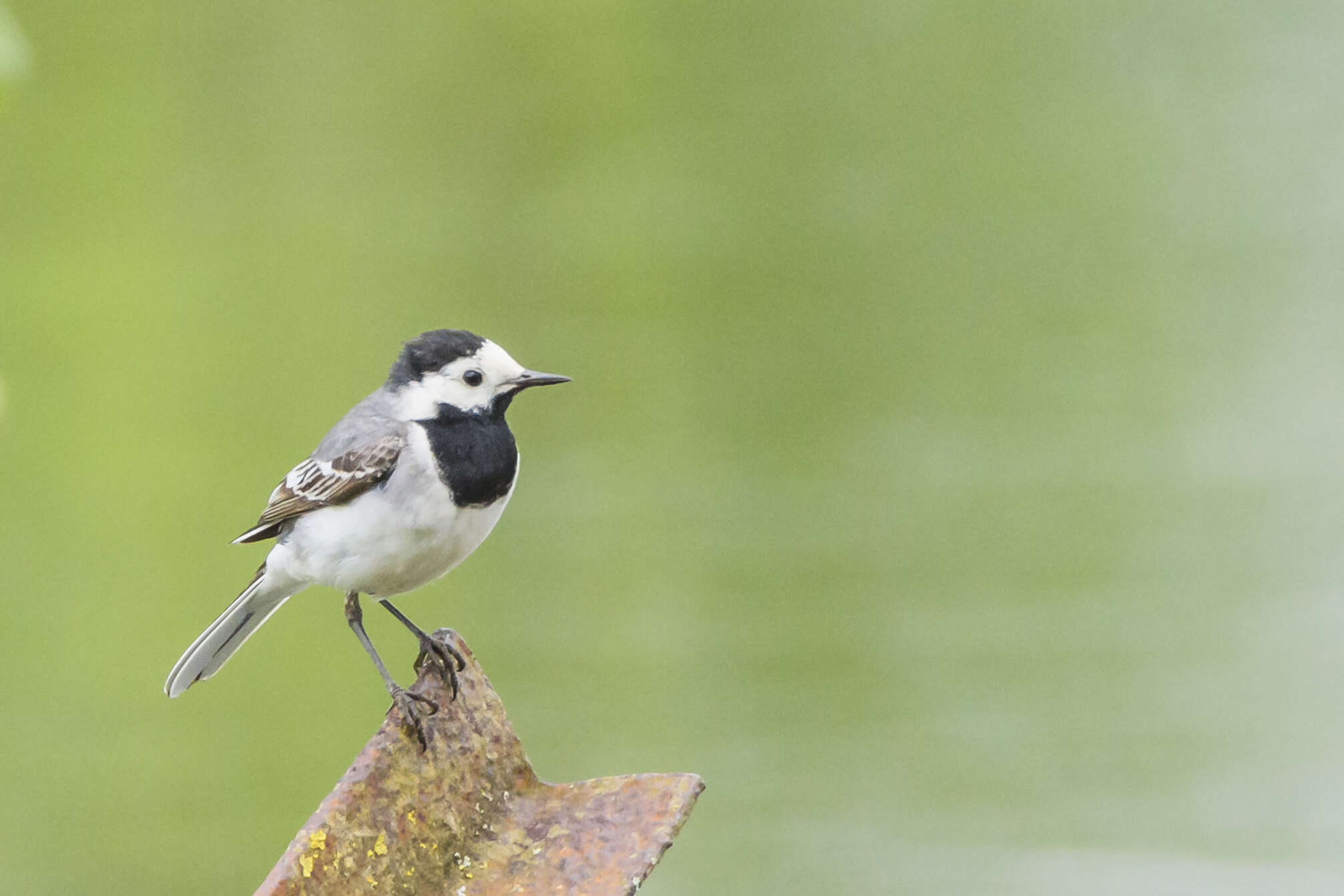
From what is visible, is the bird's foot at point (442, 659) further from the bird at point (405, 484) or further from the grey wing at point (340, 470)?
the grey wing at point (340, 470)

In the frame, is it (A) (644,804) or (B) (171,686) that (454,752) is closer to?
(A) (644,804)

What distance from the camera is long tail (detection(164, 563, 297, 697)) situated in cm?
119

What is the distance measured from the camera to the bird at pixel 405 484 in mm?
1097

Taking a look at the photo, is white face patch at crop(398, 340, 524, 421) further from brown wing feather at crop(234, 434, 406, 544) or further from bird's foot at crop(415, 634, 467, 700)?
bird's foot at crop(415, 634, 467, 700)

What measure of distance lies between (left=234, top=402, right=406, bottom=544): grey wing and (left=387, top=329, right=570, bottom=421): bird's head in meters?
0.03

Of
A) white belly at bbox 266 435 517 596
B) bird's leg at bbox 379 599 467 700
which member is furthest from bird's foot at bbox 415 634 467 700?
white belly at bbox 266 435 517 596

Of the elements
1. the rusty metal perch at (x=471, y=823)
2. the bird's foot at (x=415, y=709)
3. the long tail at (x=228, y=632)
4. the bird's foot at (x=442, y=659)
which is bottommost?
the rusty metal perch at (x=471, y=823)

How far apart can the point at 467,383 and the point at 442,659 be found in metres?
0.26

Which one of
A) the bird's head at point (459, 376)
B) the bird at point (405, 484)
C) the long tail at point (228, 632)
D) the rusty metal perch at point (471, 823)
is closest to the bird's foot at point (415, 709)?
the rusty metal perch at point (471, 823)

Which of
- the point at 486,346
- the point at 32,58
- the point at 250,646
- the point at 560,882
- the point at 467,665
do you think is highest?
the point at 32,58

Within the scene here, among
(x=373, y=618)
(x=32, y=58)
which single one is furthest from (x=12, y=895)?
(x=32, y=58)

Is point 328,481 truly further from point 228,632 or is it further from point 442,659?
point 442,659

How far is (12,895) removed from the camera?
7.76 ft

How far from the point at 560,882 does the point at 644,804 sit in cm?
7
